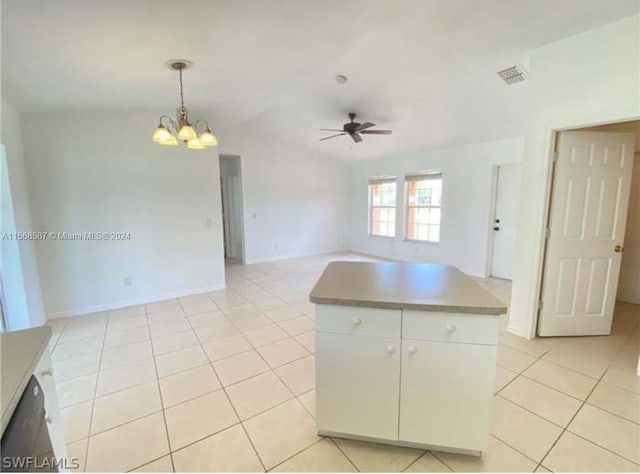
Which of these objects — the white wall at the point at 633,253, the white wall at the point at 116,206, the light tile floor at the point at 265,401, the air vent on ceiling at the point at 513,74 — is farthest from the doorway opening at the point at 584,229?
the white wall at the point at 116,206

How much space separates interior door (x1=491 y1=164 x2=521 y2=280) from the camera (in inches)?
186

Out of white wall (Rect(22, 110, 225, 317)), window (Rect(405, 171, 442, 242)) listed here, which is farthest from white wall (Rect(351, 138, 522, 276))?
white wall (Rect(22, 110, 225, 317))

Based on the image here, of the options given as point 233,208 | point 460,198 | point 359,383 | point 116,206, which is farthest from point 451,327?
point 233,208

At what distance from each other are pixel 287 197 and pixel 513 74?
4681mm

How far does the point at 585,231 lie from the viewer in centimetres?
280

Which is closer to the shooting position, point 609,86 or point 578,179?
point 609,86

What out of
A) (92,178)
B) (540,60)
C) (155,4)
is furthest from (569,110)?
(92,178)

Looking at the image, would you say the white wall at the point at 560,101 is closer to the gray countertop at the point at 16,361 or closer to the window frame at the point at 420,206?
the window frame at the point at 420,206

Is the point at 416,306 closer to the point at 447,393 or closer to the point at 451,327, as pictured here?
the point at 451,327

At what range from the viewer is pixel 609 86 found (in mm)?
2309

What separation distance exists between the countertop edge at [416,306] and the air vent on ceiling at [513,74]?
9.24 ft

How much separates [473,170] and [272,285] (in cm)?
394

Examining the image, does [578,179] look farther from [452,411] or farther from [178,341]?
[178,341]

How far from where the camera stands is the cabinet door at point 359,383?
1540 mm
